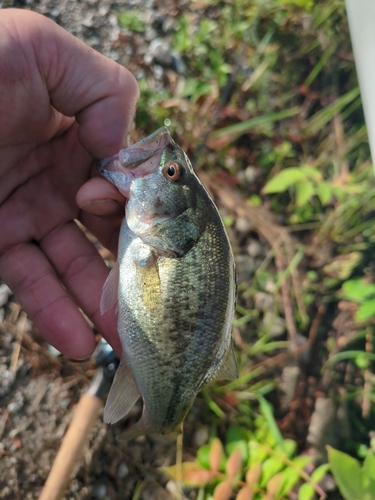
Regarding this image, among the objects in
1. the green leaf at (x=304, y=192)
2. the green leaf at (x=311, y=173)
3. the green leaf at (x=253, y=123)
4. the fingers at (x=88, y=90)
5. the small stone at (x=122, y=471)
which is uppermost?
the fingers at (x=88, y=90)

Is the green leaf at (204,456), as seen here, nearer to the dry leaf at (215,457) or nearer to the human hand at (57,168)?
the dry leaf at (215,457)

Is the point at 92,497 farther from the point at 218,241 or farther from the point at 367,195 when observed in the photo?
the point at 367,195

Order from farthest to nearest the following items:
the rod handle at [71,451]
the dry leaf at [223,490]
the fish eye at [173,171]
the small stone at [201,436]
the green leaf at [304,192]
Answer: the green leaf at [304,192] → the small stone at [201,436] → the dry leaf at [223,490] → the rod handle at [71,451] → the fish eye at [173,171]

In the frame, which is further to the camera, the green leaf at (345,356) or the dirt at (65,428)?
the green leaf at (345,356)

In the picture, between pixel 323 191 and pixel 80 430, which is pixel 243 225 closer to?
pixel 323 191

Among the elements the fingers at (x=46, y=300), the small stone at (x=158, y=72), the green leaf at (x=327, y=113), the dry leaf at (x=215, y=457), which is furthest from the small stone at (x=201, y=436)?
the small stone at (x=158, y=72)

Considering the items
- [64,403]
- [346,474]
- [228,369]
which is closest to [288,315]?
[346,474]
